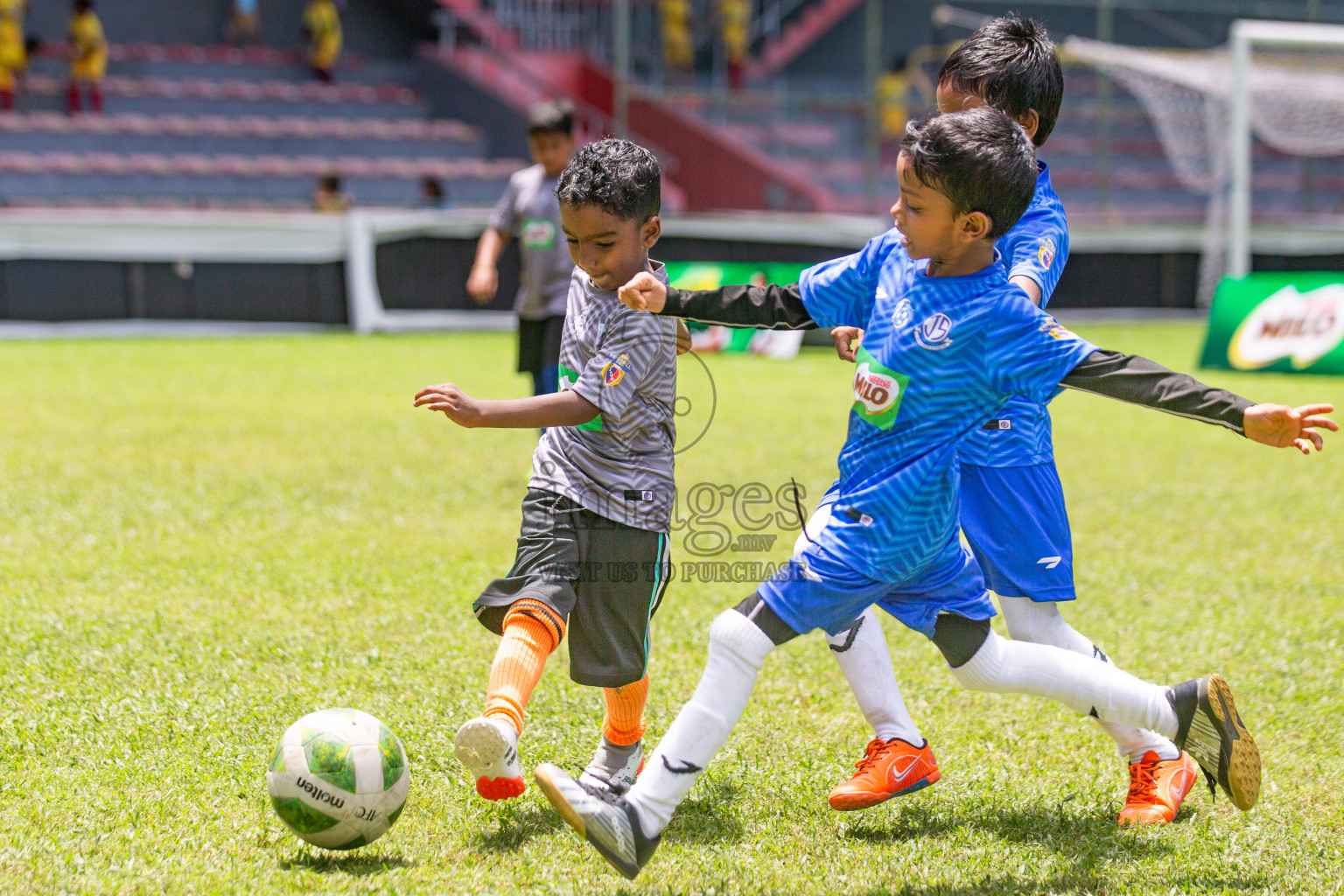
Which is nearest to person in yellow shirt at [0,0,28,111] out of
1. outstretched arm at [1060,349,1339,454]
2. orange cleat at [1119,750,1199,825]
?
orange cleat at [1119,750,1199,825]

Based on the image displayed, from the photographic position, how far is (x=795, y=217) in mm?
17188

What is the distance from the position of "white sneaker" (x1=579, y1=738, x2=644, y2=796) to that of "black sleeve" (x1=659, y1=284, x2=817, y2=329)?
117 cm

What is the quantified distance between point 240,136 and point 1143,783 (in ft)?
72.5

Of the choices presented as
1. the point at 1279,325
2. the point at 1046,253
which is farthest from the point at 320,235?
the point at 1046,253

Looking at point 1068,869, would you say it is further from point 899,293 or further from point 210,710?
point 210,710

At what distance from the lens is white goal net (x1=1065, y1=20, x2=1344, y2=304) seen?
16031 mm

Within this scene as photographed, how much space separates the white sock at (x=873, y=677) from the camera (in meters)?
3.38

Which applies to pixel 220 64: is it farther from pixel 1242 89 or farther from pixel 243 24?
pixel 1242 89

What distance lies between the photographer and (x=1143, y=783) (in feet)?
11.0

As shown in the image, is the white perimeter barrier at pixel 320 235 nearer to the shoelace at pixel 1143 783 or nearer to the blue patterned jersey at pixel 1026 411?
the blue patterned jersey at pixel 1026 411

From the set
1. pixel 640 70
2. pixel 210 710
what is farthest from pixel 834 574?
pixel 640 70

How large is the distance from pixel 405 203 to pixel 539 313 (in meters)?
15.3

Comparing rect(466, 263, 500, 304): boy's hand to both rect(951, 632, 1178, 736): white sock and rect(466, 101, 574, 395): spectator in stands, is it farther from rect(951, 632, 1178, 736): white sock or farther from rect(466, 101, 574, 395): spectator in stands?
rect(951, 632, 1178, 736): white sock

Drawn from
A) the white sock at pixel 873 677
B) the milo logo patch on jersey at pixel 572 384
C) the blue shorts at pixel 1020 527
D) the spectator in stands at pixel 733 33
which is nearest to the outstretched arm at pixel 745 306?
the milo logo patch on jersey at pixel 572 384
